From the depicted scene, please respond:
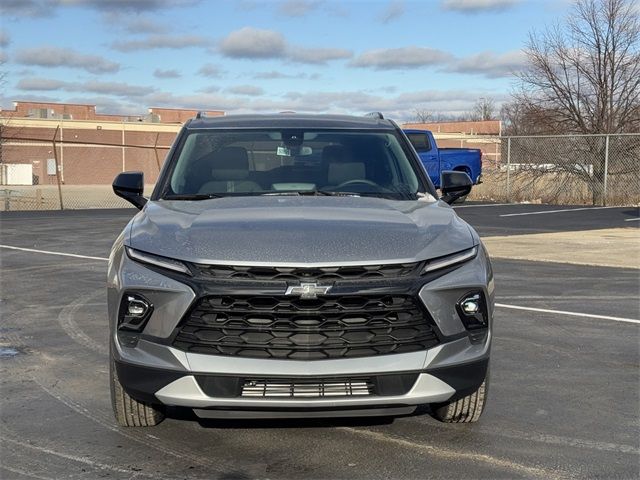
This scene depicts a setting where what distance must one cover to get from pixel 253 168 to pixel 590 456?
2791mm

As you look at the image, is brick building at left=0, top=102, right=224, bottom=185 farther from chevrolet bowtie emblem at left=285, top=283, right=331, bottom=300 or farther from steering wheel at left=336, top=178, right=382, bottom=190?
chevrolet bowtie emblem at left=285, top=283, right=331, bottom=300

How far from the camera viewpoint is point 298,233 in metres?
4.22

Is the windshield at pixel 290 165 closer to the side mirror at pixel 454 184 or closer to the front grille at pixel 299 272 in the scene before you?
the side mirror at pixel 454 184

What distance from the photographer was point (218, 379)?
3938 millimetres

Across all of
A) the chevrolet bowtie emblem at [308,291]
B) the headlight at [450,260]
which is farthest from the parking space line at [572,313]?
the chevrolet bowtie emblem at [308,291]

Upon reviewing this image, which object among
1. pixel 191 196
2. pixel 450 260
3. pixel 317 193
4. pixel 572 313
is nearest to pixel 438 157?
pixel 572 313

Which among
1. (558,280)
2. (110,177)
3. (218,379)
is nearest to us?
(218,379)

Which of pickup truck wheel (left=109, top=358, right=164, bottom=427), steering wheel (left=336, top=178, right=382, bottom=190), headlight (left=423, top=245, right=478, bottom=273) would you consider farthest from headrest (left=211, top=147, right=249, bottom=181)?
headlight (left=423, top=245, right=478, bottom=273)

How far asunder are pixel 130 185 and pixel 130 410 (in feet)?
5.82

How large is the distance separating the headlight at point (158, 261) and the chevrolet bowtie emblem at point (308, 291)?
1.67 feet

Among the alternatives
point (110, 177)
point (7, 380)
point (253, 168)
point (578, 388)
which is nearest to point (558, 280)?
point (578, 388)

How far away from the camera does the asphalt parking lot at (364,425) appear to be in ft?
13.6

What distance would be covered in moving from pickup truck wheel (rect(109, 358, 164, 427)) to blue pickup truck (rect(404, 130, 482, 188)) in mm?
20459

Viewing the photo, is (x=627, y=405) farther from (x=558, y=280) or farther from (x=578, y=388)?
(x=558, y=280)
